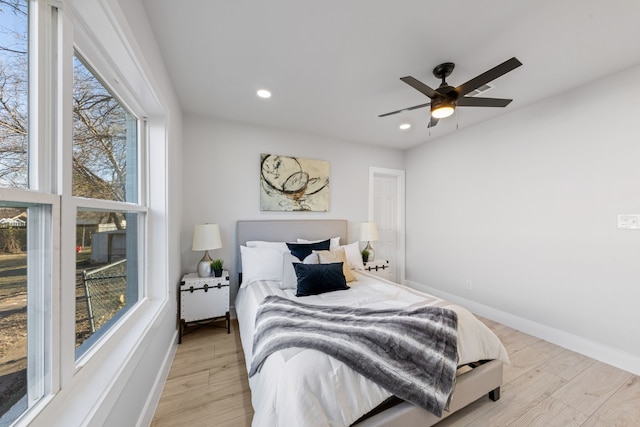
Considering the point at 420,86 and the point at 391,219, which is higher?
the point at 420,86

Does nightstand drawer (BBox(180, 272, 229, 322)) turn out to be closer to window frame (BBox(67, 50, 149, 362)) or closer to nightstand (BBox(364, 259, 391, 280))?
window frame (BBox(67, 50, 149, 362))

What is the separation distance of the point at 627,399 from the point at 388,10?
3.18 metres

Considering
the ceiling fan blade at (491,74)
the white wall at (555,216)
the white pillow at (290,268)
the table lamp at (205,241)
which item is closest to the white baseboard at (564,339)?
the white wall at (555,216)

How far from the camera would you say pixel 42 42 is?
87 cm

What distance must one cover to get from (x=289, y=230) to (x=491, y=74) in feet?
8.46

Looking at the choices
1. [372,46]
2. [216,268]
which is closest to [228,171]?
[216,268]

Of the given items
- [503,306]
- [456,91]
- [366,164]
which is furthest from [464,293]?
[456,91]

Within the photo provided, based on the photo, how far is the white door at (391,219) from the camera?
167 inches

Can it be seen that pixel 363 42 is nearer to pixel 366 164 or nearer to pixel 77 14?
pixel 77 14

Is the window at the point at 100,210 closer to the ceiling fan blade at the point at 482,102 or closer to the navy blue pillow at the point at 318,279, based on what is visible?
the navy blue pillow at the point at 318,279

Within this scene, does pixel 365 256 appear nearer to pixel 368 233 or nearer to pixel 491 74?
pixel 368 233

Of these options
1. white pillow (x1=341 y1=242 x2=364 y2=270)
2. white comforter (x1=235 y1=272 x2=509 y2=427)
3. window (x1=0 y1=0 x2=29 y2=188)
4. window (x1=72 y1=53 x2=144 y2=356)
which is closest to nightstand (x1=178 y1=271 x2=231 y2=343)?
window (x1=72 y1=53 x2=144 y2=356)

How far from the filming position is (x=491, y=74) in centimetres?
158

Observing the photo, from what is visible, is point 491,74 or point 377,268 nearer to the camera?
point 491,74
